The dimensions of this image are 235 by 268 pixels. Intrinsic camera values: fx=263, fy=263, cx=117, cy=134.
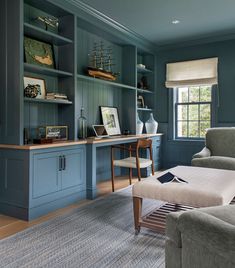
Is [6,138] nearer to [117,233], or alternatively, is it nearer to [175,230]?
[117,233]

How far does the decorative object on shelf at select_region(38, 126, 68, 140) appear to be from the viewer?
3264 mm

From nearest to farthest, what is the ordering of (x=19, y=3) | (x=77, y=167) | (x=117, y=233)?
(x=117, y=233), (x=19, y=3), (x=77, y=167)

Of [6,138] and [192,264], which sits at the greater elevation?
[6,138]

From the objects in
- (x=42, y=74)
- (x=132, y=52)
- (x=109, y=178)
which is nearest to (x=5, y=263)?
(x=42, y=74)

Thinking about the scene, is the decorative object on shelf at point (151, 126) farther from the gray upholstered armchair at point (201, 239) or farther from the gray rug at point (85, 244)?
the gray upholstered armchair at point (201, 239)

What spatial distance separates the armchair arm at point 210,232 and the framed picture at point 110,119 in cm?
337

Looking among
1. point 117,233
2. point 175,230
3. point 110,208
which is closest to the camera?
point 175,230

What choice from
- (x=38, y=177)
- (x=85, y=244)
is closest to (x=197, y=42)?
(x=38, y=177)

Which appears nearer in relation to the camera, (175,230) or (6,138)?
(175,230)

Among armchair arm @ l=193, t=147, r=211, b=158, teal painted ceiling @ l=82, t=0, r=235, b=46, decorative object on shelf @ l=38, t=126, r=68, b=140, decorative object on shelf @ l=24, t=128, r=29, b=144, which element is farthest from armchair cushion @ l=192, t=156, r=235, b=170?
decorative object on shelf @ l=24, t=128, r=29, b=144

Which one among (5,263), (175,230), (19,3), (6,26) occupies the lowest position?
(5,263)

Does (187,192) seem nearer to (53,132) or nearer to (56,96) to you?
Answer: (53,132)

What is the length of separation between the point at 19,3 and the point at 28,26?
23 cm

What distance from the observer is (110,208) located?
3076 millimetres
